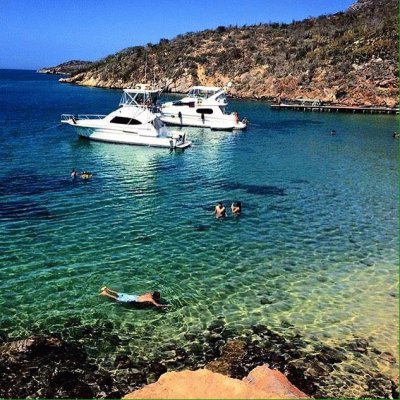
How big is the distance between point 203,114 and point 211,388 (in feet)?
155

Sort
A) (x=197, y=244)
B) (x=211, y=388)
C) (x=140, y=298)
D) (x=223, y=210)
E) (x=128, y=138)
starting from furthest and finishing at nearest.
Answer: (x=128, y=138) → (x=223, y=210) → (x=197, y=244) → (x=140, y=298) → (x=211, y=388)

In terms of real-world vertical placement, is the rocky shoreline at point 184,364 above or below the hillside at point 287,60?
below

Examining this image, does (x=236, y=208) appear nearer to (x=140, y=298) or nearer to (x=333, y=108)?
(x=140, y=298)

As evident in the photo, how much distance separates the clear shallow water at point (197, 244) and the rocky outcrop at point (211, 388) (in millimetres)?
3452

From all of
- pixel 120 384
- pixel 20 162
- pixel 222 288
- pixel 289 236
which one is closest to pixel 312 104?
pixel 20 162

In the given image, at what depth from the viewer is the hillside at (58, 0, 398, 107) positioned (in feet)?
275

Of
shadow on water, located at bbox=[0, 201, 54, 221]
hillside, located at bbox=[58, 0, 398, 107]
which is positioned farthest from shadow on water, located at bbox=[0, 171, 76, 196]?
hillside, located at bbox=[58, 0, 398, 107]

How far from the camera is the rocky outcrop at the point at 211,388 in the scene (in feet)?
23.6

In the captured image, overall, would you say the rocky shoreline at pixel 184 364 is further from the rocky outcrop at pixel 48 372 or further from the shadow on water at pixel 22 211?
the shadow on water at pixel 22 211

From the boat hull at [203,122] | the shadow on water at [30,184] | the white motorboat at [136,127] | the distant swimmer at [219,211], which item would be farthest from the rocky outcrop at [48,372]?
the boat hull at [203,122]

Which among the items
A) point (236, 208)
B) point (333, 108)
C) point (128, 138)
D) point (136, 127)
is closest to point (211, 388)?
point (236, 208)

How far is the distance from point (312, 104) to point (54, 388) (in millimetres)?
75258

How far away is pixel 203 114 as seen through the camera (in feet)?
173

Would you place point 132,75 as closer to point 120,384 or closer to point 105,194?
point 105,194
